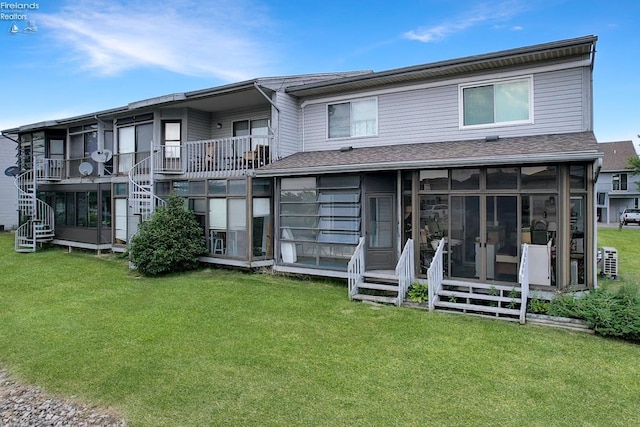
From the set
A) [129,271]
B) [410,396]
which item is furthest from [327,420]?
[129,271]

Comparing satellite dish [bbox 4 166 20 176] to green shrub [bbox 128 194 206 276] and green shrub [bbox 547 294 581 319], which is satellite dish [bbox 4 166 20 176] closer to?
green shrub [bbox 128 194 206 276]

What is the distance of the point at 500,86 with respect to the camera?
1018cm

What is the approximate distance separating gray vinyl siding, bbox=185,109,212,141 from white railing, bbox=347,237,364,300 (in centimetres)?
851

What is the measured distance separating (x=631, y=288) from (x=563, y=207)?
5.99ft

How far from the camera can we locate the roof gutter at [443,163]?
24.4 feet

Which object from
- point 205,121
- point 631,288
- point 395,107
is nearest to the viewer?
point 631,288

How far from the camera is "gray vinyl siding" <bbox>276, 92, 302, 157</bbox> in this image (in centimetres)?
1273

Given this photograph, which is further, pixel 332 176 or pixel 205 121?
pixel 205 121

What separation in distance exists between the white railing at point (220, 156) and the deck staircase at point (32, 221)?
295 inches

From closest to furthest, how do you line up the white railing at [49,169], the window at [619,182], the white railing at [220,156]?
the white railing at [220,156] → the white railing at [49,169] → the window at [619,182]

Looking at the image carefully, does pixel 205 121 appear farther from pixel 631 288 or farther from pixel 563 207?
pixel 631 288

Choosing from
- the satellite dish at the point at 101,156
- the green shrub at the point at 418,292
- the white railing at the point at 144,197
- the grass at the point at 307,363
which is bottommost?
the grass at the point at 307,363

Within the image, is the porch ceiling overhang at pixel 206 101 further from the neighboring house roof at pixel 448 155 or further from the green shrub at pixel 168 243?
the green shrub at pixel 168 243

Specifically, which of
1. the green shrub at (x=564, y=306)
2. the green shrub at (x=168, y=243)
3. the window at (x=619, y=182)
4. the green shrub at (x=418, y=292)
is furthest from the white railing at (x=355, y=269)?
the window at (x=619, y=182)
